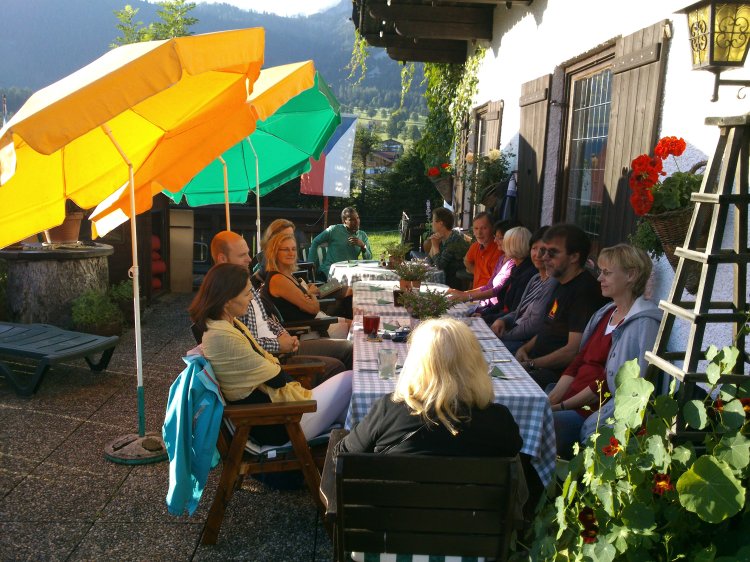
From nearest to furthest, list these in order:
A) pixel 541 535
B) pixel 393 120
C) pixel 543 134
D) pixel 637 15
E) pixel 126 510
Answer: pixel 541 535 < pixel 126 510 < pixel 637 15 < pixel 543 134 < pixel 393 120

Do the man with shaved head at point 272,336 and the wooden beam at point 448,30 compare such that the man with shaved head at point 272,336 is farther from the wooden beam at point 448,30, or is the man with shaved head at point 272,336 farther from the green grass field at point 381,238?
the green grass field at point 381,238

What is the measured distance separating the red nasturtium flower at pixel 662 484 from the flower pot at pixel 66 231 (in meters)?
5.88

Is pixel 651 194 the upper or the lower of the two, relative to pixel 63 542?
upper

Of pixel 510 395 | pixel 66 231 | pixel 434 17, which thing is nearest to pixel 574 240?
pixel 510 395

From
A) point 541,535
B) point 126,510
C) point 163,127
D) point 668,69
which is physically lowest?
point 126,510

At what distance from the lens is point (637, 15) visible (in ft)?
12.9

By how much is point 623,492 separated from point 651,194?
141cm

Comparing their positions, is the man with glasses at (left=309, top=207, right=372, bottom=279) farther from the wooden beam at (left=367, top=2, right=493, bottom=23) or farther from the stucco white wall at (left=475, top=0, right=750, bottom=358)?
the wooden beam at (left=367, top=2, right=493, bottom=23)

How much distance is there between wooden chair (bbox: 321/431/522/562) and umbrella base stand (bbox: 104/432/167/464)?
1.89m

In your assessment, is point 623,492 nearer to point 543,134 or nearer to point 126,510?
point 126,510

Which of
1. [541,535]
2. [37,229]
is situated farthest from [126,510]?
[541,535]

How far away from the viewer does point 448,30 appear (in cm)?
828

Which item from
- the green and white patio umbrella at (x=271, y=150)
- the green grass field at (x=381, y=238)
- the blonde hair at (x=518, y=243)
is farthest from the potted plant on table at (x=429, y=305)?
the green grass field at (x=381, y=238)

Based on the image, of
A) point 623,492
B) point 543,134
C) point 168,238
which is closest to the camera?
point 623,492
